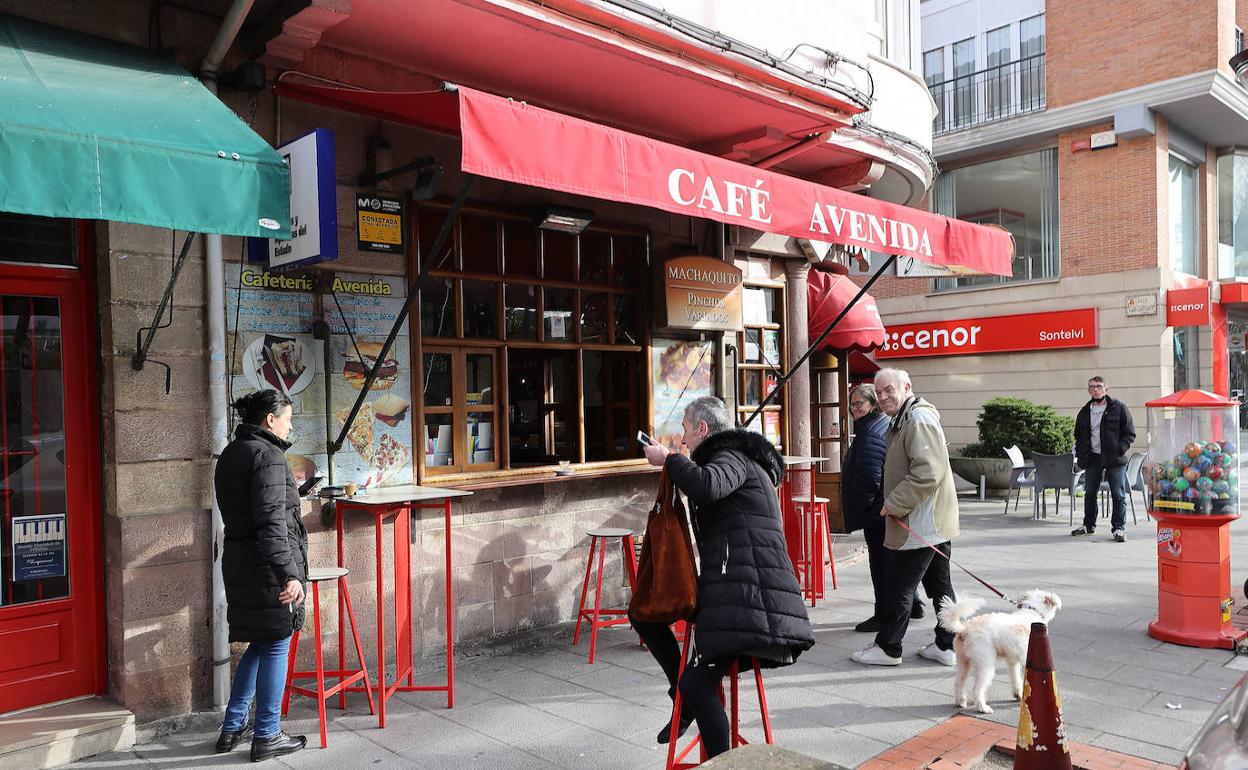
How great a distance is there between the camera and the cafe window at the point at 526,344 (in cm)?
645

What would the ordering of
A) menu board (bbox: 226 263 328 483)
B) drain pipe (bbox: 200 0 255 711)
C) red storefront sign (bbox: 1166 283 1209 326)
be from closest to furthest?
drain pipe (bbox: 200 0 255 711), menu board (bbox: 226 263 328 483), red storefront sign (bbox: 1166 283 1209 326)

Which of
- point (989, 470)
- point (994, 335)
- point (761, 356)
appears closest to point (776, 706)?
point (761, 356)

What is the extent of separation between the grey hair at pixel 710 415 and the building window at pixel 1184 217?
17.0 m

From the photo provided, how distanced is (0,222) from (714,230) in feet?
19.0

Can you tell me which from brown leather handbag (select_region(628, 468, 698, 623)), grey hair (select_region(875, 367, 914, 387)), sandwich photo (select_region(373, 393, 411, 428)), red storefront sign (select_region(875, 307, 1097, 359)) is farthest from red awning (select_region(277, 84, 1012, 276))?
red storefront sign (select_region(875, 307, 1097, 359))

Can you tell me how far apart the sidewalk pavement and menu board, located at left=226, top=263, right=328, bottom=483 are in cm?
165

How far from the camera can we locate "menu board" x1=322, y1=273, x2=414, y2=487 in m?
5.68

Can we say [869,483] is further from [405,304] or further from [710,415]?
[405,304]

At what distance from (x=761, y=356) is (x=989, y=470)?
7.39 meters

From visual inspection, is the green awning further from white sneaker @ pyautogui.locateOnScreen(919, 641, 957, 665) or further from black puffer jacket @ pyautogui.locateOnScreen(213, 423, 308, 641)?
white sneaker @ pyautogui.locateOnScreen(919, 641, 957, 665)

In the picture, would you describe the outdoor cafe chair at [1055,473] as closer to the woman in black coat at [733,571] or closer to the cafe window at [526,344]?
the cafe window at [526,344]

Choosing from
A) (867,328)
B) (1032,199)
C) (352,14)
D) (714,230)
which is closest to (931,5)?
(1032,199)

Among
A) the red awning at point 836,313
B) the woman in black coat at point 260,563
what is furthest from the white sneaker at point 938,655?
the red awning at point 836,313

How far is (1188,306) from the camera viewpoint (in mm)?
16094
